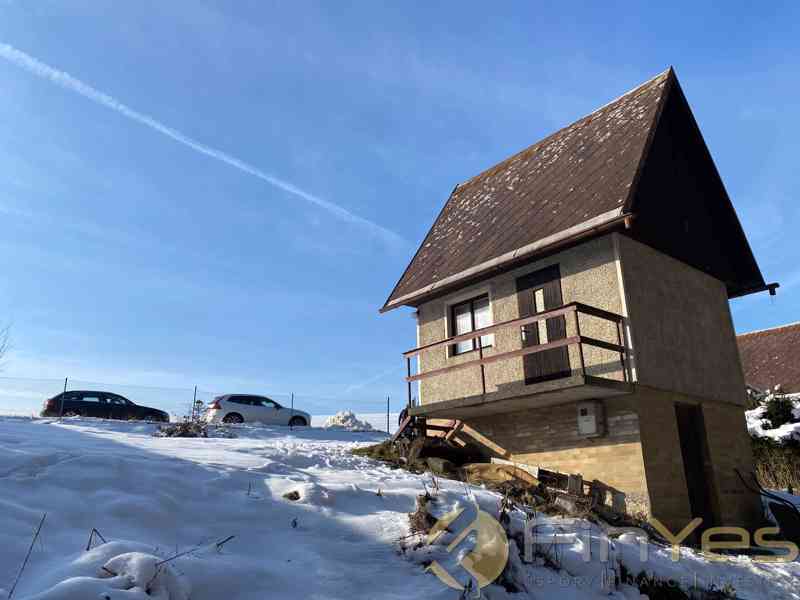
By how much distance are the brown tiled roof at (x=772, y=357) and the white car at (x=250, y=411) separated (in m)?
19.0

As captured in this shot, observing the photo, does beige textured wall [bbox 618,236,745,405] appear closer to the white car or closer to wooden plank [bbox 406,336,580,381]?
wooden plank [bbox 406,336,580,381]

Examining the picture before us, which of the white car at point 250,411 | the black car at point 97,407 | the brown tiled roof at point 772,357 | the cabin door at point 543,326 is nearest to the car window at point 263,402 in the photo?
the white car at point 250,411

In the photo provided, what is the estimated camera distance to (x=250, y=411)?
2345 cm

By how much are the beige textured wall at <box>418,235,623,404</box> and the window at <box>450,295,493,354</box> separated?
179 millimetres

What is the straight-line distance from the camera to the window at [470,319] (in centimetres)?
1473

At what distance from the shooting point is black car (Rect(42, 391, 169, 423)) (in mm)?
21641

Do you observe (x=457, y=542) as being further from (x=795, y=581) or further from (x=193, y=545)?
(x=795, y=581)

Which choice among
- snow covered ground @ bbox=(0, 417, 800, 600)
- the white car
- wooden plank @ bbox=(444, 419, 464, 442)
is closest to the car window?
the white car

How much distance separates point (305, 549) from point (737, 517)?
11.9 meters

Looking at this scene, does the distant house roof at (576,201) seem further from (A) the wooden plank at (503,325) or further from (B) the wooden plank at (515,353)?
(B) the wooden plank at (515,353)

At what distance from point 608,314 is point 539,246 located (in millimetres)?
2208

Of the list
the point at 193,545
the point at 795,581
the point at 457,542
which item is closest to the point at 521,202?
the point at 795,581

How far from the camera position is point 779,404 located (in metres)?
19.2

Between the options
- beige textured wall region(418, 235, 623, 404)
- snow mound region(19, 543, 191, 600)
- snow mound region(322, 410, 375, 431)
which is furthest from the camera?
snow mound region(322, 410, 375, 431)
